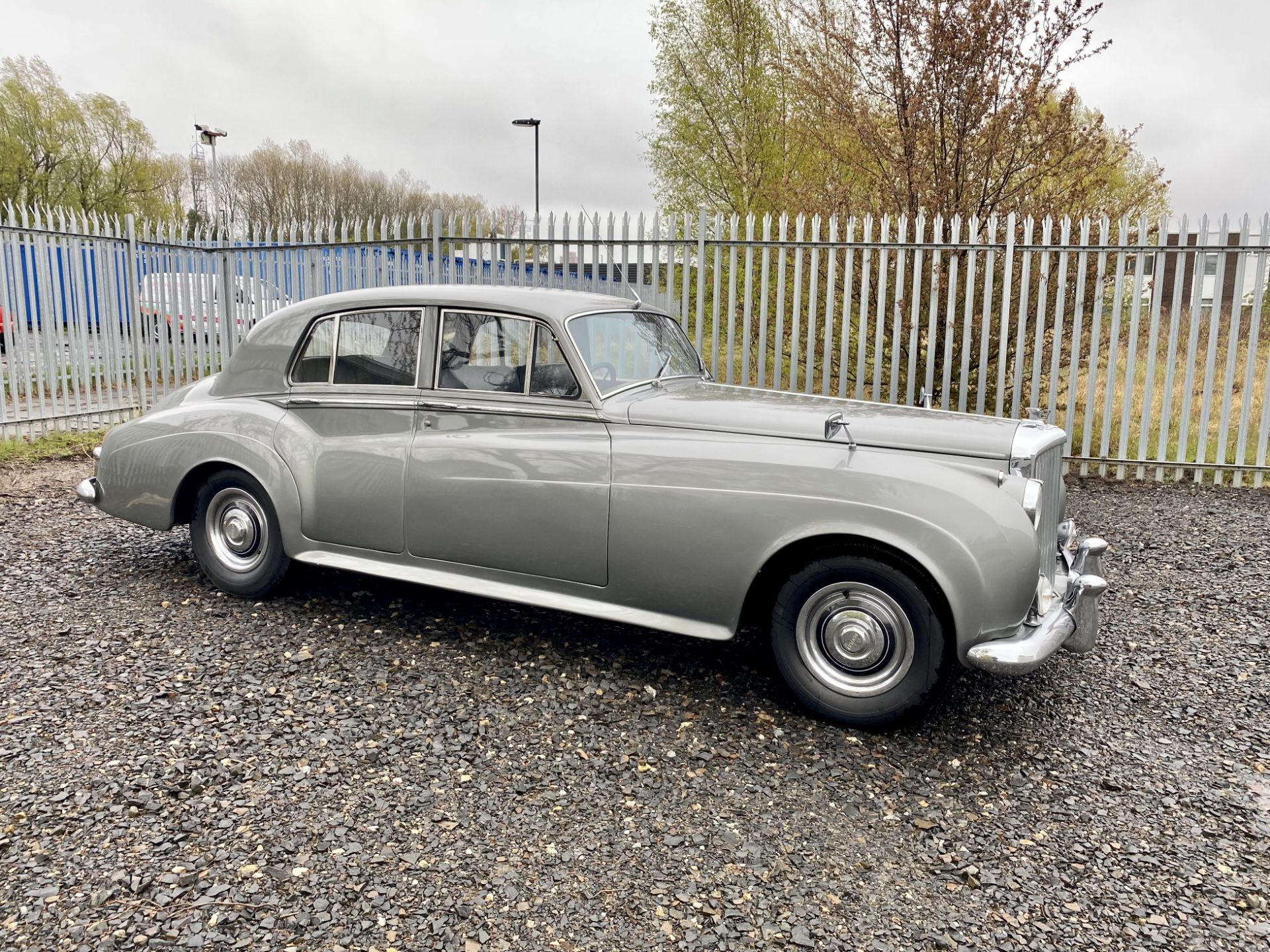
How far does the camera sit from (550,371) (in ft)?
12.9

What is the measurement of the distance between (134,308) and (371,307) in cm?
770

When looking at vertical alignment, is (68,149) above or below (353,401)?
above

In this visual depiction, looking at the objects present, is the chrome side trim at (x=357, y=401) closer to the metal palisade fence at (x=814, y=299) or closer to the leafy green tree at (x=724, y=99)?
the metal palisade fence at (x=814, y=299)

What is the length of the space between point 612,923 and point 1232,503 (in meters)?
7.28

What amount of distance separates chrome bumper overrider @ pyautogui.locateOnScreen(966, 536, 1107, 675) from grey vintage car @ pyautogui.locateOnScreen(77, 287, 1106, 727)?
11 mm

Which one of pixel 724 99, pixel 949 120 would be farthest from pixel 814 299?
pixel 724 99

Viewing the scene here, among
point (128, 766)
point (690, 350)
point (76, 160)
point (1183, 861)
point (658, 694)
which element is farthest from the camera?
point (76, 160)

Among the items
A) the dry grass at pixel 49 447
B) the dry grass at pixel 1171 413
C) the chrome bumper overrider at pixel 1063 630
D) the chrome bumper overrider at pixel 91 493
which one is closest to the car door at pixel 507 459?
the chrome bumper overrider at pixel 1063 630

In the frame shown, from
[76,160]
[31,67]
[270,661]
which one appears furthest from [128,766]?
[31,67]

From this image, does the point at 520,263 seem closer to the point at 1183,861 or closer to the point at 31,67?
the point at 1183,861

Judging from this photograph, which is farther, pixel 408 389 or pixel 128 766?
pixel 408 389

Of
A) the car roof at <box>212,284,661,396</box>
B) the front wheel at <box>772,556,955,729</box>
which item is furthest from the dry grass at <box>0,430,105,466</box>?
the front wheel at <box>772,556,955,729</box>

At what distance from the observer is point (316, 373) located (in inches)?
177

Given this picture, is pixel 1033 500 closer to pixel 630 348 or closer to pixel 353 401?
pixel 630 348
